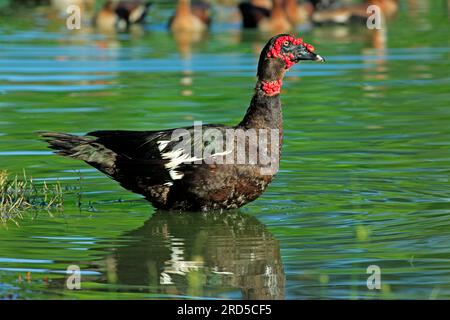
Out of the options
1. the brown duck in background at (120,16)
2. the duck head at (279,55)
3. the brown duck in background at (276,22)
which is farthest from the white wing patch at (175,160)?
the brown duck in background at (120,16)

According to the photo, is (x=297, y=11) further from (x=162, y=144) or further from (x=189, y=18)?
(x=162, y=144)

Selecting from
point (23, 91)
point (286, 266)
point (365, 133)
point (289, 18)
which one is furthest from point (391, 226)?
point (289, 18)

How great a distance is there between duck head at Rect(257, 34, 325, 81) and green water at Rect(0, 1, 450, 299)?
3.84ft

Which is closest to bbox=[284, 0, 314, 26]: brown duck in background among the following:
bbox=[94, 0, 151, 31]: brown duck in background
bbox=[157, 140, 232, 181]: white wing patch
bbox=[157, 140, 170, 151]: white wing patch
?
bbox=[94, 0, 151, 31]: brown duck in background

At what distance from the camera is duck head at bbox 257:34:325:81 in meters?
10.1

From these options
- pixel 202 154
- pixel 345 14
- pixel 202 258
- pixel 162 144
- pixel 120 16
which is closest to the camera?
pixel 202 258

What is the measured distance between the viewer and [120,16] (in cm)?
2805

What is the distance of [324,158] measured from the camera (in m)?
12.2

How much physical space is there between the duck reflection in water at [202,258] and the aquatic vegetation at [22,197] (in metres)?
0.95

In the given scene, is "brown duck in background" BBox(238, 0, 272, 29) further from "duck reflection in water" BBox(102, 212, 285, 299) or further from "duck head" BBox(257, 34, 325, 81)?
"duck reflection in water" BBox(102, 212, 285, 299)

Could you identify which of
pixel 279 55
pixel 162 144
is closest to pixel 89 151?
pixel 162 144

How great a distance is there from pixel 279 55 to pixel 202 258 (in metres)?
2.38

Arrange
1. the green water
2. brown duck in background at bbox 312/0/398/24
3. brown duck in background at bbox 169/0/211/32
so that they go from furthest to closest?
brown duck in background at bbox 312/0/398/24 → brown duck in background at bbox 169/0/211/32 → the green water
